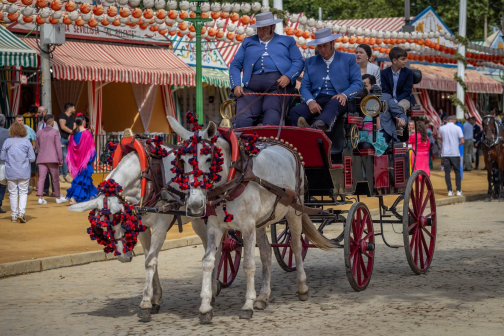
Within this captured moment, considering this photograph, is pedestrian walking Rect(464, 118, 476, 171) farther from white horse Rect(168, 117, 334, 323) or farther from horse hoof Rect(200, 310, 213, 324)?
horse hoof Rect(200, 310, 213, 324)

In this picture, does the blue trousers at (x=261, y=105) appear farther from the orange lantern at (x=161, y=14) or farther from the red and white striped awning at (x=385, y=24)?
the red and white striped awning at (x=385, y=24)

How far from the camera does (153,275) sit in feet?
23.7

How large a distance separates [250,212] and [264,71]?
2257 millimetres

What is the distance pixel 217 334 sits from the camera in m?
6.45

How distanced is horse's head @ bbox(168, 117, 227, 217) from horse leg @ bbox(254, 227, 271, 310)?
51.3 inches

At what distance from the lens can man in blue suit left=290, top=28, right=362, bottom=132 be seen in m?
8.84

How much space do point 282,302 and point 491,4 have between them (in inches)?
1660

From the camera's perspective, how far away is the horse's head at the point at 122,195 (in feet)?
21.8

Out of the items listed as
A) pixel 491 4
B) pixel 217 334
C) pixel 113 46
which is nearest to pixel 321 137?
pixel 217 334

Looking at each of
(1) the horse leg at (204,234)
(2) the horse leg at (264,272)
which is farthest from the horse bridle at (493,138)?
(1) the horse leg at (204,234)

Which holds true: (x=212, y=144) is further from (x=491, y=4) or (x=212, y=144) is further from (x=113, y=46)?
(x=491, y=4)

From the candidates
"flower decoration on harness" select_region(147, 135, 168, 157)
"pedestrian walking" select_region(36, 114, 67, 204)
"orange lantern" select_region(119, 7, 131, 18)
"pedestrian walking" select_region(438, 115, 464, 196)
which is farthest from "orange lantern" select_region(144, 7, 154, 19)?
"flower decoration on harness" select_region(147, 135, 168, 157)

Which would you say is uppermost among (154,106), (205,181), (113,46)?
(113,46)

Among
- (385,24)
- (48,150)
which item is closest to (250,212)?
(48,150)
